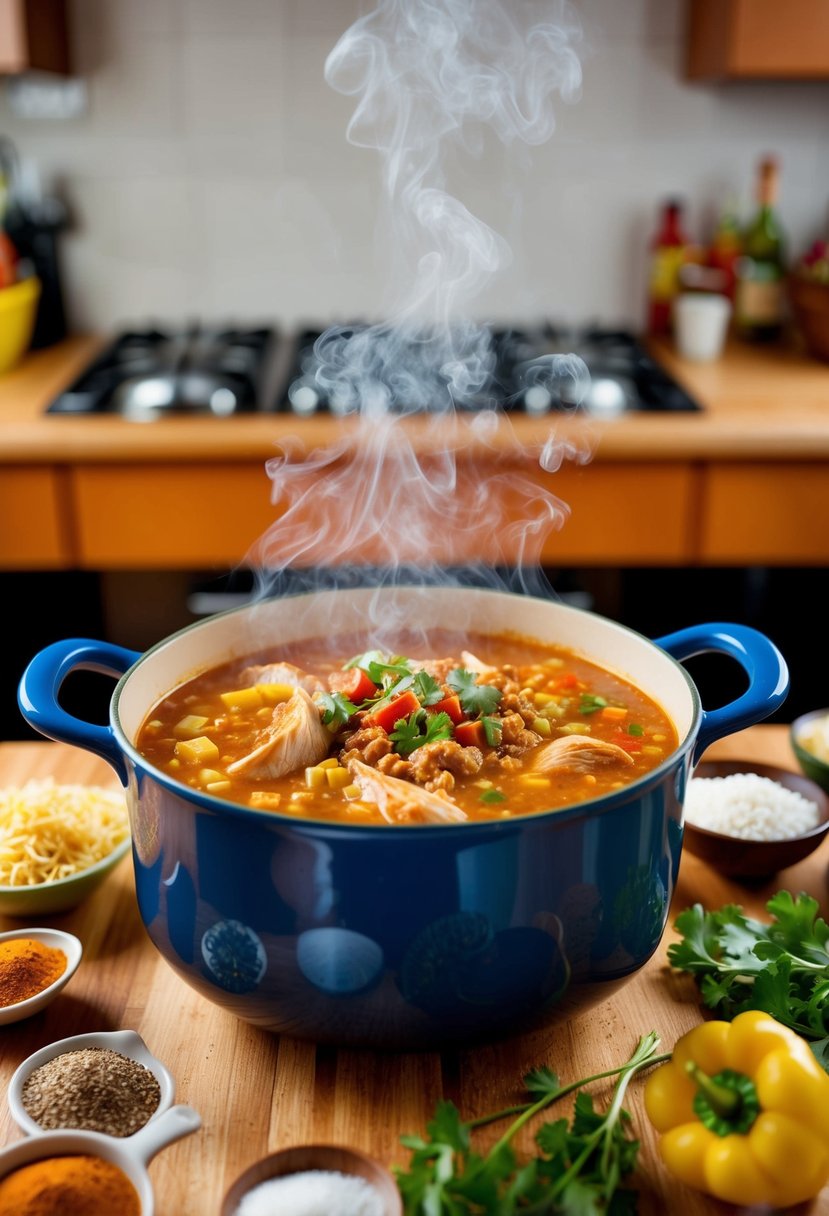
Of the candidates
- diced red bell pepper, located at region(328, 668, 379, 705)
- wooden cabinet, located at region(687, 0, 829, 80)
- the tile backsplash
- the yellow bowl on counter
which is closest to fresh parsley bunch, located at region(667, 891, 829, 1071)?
diced red bell pepper, located at region(328, 668, 379, 705)

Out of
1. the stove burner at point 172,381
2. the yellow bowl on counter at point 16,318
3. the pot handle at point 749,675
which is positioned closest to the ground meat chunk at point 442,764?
the pot handle at point 749,675

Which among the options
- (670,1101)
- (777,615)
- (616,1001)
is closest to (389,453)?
(777,615)

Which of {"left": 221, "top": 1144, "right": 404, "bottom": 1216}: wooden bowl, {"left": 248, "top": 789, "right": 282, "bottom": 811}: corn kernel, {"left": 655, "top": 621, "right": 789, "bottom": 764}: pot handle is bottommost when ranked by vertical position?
{"left": 221, "top": 1144, "right": 404, "bottom": 1216}: wooden bowl

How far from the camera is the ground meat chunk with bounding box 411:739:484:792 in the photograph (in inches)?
45.0

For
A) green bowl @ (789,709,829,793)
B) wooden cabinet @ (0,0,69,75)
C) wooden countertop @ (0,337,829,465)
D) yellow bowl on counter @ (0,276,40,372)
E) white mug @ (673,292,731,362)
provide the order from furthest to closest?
white mug @ (673,292,731,362) < yellow bowl on counter @ (0,276,40,372) < wooden cabinet @ (0,0,69,75) < wooden countertop @ (0,337,829,465) < green bowl @ (789,709,829,793)

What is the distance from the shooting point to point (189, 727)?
4.16ft

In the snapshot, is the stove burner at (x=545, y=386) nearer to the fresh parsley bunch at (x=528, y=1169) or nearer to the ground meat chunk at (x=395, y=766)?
the ground meat chunk at (x=395, y=766)

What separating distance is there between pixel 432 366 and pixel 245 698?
1.95 meters

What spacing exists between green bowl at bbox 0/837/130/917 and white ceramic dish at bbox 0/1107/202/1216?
0.33 meters

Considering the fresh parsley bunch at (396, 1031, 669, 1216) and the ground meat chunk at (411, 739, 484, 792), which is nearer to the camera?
the fresh parsley bunch at (396, 1031, 669, 1216)

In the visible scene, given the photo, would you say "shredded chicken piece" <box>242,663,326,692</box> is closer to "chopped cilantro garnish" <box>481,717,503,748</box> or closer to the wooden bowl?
"chopped cilantro garnish" <box>481,717,503,748</box>

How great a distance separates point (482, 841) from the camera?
874 mm

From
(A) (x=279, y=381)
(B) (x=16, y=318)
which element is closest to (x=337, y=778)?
(A) (x=279, y=381)

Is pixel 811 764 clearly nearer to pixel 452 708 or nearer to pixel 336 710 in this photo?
pixel 452 708
